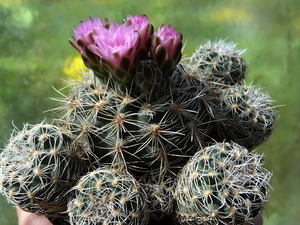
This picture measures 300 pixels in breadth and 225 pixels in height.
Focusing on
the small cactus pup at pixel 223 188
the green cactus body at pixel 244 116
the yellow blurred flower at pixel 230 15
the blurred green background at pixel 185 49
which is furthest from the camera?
the yellow blurred flower at pixel 230 15

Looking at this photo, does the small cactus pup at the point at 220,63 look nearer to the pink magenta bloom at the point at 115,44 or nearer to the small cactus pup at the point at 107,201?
the pink magenta bloom at the point at 115,44

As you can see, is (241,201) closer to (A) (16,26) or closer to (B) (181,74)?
(B) (181,74)

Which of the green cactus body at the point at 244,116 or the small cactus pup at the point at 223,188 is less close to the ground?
the green cactus body at the point at 244,116

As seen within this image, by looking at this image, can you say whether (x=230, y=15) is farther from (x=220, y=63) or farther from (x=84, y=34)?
(x=84, y=34)

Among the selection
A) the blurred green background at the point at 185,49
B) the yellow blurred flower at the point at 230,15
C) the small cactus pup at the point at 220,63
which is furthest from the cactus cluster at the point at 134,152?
the yellow blurred flower at the point at 230,15

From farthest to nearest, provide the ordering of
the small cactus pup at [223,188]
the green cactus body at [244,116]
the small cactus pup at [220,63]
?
1. the small cactus pup at [220,63]
2. the green cactus body at [244,116]
3. the small cactus pup at [223,188]

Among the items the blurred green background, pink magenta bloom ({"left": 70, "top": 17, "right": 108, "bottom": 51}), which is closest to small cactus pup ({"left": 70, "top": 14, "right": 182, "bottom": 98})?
pink magenta bloom ({"left": 70, "top": 17, "right": 108, "bottom": 51})

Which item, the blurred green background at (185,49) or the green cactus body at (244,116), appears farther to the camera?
the blurred green background at (185,49)

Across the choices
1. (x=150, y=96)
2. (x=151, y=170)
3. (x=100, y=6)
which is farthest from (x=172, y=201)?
(x=100, y=6)
